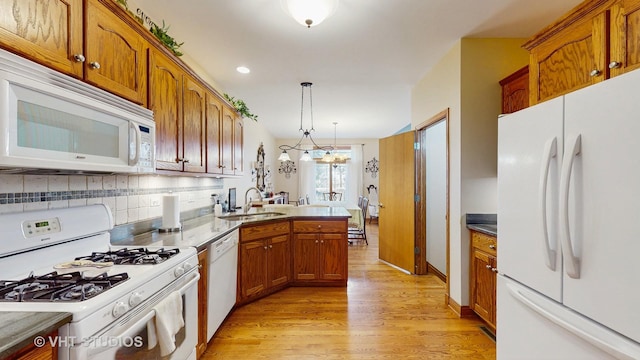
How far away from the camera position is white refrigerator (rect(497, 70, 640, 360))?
2.84 ft

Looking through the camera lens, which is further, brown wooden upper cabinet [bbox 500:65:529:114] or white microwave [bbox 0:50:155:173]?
brown wooden upper cabinet [bbox 500:65:529:114]

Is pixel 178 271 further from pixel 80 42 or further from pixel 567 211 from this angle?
pixel 567 211

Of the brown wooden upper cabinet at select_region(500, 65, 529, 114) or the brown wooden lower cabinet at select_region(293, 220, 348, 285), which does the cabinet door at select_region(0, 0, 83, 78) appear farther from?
the brown wooden upper cabinet at select_region(500, 65, 529, 114)

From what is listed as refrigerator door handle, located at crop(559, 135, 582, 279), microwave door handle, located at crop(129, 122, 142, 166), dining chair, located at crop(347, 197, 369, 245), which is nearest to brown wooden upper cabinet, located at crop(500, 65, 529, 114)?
refrigerator door handle, located at crop(559, 135, 582, 279)

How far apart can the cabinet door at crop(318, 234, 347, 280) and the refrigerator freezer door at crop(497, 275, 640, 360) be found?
1853mm

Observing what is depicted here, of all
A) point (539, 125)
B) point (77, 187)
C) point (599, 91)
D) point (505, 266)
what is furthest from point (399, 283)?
point (77, 187)

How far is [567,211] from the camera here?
3.35ft

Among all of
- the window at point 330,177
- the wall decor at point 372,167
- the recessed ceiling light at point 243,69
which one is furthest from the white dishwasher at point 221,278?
the wall decor at point 372,167

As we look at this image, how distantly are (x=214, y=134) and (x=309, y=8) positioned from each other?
1.53 metres

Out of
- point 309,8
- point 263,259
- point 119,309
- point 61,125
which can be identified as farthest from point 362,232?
point 61,125

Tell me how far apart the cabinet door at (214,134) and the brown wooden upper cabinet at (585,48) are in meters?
2.58

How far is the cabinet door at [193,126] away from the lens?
2.13 metres

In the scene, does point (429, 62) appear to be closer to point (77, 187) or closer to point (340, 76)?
point (340, 76)

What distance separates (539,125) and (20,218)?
2316 millimetres
